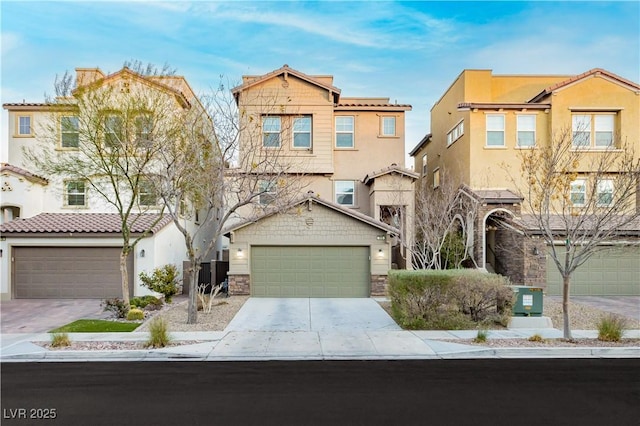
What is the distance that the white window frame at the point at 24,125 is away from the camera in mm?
21172

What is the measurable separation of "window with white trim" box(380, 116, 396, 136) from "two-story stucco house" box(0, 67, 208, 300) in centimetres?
1022

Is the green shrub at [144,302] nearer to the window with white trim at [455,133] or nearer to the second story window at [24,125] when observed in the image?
the second story window at [24,125]

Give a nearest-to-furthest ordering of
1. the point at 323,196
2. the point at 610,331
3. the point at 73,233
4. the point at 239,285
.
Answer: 1. the point at 610,331
2. the point at 73,233
3. the point at 239,285
4. the point at 323,196

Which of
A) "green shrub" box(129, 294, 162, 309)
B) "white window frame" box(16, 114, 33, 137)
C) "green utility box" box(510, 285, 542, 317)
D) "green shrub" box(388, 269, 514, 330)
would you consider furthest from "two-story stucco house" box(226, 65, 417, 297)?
"white window frame" box(16, 114, 33, 137)

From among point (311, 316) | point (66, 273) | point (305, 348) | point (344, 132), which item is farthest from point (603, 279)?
point (66, 273)

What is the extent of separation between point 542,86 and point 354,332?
20.4m

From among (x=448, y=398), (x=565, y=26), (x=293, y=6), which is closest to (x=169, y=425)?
(x=448, y=398)

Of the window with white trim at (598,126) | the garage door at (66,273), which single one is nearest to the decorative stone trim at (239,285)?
the garage door at (66,273)

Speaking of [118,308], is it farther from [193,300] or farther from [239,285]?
[239,285]

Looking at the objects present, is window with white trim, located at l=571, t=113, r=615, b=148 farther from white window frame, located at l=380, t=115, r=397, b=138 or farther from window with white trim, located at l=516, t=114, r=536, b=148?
white window frame, located at l=380, t=115, r=397, b=138

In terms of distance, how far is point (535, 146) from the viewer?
19062mm

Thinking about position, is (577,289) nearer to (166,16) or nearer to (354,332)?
(354,332)

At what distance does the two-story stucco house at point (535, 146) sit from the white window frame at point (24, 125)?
2130 cm

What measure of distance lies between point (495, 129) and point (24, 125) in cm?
2343
